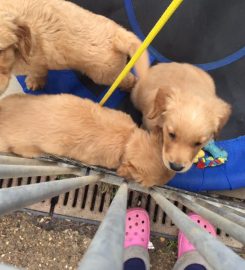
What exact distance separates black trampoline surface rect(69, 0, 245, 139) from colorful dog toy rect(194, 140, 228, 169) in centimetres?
46

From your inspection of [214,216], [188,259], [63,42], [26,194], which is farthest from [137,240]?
[26,194]

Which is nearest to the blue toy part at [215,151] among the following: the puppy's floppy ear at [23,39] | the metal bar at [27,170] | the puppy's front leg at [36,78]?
the metal bar at [27,170]

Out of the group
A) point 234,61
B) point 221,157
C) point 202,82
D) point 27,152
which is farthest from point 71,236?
point 234,61

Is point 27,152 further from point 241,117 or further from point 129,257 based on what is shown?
point 241,117

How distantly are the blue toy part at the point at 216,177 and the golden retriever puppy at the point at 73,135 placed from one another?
18.8 inches

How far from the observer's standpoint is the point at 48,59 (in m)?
2.58

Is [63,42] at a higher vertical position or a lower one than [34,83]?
higher

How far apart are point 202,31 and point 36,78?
141 centimetres

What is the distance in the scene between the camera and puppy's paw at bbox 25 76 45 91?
292 centimetres

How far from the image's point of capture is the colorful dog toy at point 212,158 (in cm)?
284

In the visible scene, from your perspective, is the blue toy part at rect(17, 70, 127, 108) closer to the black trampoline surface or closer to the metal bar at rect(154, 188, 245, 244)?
the black trampoline surface

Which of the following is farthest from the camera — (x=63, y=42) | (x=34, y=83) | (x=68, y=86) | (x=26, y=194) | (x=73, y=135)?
(x=68, y=86)

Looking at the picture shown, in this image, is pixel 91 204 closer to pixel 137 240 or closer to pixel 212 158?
pixel 137 240

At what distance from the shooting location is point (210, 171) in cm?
286
